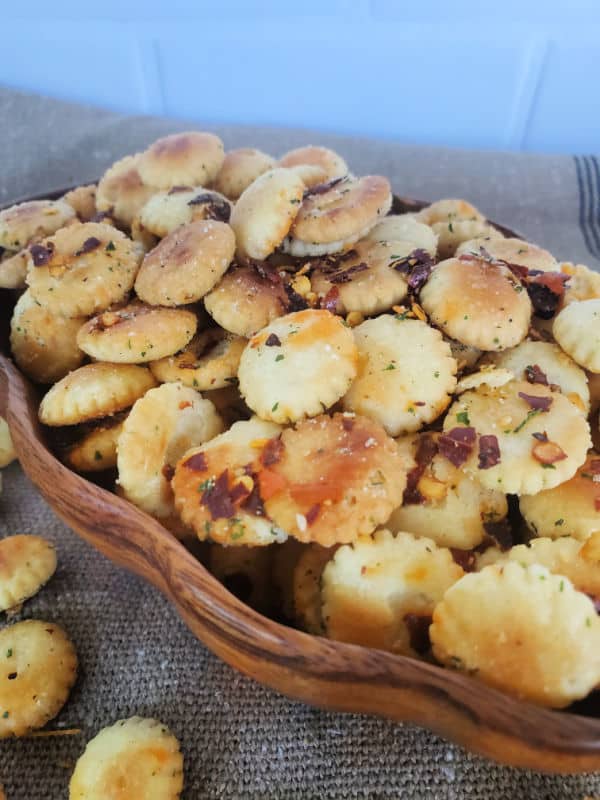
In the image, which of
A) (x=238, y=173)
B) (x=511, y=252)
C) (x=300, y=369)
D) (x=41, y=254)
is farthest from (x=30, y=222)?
(x=511, y=252)

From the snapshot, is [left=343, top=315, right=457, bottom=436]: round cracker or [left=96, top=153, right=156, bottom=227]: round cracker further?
[left=96, top=153, right=156, bottom=227]: round cracker

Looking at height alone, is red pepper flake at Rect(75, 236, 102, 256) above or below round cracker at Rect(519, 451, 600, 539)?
above

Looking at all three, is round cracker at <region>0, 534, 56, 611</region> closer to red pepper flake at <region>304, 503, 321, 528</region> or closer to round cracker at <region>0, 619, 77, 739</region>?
round cracker at <region>0, 619, 77, 739</region>

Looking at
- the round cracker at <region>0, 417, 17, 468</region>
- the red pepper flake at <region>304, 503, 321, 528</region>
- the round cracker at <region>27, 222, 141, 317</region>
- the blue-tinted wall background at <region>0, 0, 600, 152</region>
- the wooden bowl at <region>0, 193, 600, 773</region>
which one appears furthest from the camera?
the blue-tinted wall background at <region>0, 0, 600, 152</region>

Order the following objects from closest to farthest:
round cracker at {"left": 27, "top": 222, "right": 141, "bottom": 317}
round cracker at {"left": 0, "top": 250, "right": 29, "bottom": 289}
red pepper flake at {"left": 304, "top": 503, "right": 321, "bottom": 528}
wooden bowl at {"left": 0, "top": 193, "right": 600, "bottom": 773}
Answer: wooden bowl at {"left": 0, "top": 193, "right": 600, "bottom": 773} < red pepper flake at {"left": 304, "top": 503, "right": 321, "bottom": 528} < round cracker at {"left": 27, "top": 222, "right": 141, "bottom": 317} < round cracker at {"left": 0, "top": 250, "right": 29, "bottom": 289}

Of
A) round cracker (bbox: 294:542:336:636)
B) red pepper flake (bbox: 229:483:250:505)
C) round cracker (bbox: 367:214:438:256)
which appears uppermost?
round cracker (bbox: 367:214:438:256)

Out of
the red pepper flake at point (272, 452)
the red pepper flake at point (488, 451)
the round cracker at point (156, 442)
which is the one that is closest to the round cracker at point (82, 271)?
the round cracker at point (156, 442)

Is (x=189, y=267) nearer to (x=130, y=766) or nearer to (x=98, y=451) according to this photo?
(x=98, y=451)

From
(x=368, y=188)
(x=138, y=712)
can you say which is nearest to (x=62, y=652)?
(x=138, y=712)

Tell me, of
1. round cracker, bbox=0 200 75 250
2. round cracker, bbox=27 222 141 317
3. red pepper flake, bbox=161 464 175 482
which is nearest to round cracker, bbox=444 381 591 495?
red pepper flake, bbox=161 464 175 482
